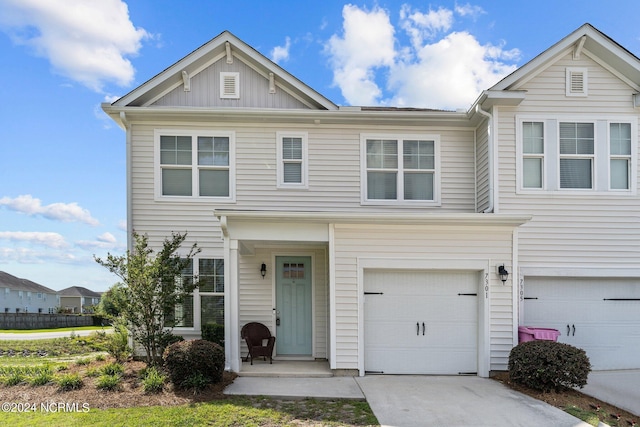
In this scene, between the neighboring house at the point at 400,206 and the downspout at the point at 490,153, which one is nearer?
the neighboring house at the point at 400,206

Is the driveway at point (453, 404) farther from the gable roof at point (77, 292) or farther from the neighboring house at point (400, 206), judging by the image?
the gable roof at point (77, 292)

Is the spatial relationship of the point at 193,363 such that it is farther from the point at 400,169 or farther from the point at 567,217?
the point at 567,217

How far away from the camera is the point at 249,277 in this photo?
970cm

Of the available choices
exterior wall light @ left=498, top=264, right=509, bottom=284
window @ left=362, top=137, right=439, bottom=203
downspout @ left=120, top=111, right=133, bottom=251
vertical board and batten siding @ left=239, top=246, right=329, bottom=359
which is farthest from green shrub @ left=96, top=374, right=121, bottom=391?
exterior wall light @ left=498, top=264, right=509, bottom=284

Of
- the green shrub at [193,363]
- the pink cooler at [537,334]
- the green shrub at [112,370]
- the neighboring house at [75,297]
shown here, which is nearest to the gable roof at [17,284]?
the neighboring house at [75,297]

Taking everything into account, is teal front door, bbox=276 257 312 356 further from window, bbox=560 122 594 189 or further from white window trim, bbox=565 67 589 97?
white window trim, bbox=565 67 589 97

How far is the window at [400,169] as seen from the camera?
10078mm

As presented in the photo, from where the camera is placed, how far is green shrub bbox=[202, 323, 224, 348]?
8805 mm

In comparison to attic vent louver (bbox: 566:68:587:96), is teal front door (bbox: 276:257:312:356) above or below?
below

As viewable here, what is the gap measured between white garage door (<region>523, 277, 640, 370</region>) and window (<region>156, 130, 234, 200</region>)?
7181 mm

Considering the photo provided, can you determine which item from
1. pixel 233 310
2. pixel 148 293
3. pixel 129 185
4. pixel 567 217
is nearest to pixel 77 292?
pixel 129 185

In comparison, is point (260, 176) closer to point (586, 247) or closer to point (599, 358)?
point (586, 247)

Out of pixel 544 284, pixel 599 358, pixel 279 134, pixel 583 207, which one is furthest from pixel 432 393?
pixel 279 134

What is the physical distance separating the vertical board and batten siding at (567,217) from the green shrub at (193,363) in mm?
6495
